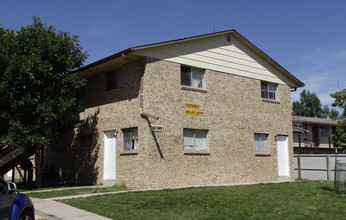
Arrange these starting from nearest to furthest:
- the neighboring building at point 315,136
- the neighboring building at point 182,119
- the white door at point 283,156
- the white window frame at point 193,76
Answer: the neighboring building at point 182,119
the white window frame at point 193,76
the white door at point 283,156
the neighboring building at point 315,136

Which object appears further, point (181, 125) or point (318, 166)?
point (318, 166)

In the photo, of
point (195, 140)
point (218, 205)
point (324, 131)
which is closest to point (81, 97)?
point (195, 140)

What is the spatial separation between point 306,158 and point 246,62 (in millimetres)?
7829

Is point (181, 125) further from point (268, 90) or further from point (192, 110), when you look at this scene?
point (268, 90)

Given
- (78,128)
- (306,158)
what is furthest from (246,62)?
(78,128)

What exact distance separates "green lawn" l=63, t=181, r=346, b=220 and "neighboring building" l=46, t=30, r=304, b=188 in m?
3.63

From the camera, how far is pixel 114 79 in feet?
60.2

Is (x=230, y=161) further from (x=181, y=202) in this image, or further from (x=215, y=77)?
(x=181, y=202)

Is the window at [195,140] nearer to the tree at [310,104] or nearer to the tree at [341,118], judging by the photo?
the tree at [341,118]

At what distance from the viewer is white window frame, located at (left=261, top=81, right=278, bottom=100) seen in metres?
Answer: 21.7

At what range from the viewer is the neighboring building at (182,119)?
1639cm

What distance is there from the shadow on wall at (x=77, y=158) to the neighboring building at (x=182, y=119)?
53mm

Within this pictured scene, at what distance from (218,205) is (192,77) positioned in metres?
8.56

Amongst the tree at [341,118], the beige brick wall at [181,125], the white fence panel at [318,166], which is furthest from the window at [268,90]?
the tree at [341,118]
